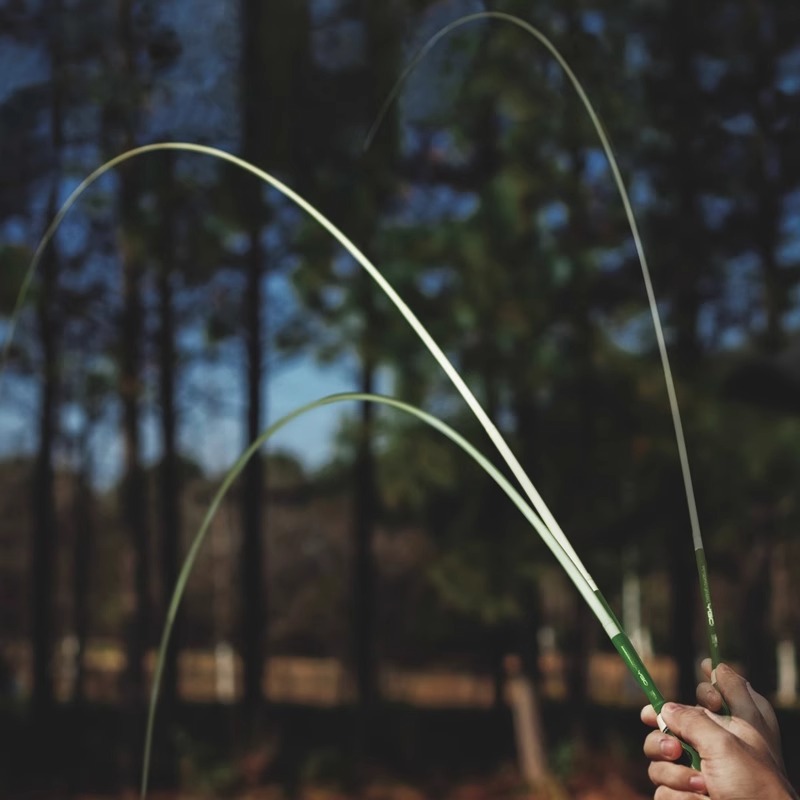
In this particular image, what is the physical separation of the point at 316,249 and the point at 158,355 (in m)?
1.60

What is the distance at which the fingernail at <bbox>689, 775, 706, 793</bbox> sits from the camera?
86cm

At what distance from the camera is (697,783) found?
0.87m

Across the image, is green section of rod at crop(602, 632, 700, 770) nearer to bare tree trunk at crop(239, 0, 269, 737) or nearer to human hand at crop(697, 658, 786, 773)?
human hand at crop(697, 658, 786, 773)

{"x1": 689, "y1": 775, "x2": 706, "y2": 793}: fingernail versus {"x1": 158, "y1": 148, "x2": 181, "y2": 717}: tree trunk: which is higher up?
{"x1": 158, "y1": 148, "x2": 181, "y2": 717}: tree trunk

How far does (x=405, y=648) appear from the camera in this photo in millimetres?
16422

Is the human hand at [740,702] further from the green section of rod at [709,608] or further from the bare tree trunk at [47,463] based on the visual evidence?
the bare tree trunk at [47,463]

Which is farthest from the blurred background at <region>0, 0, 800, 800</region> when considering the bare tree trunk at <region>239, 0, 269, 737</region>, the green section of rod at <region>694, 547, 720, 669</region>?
the green section of rod at <region>694, 547, 720, 669</region>

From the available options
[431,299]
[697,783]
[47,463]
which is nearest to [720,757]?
[697,783]

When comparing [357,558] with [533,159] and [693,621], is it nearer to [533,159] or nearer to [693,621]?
[693,621]

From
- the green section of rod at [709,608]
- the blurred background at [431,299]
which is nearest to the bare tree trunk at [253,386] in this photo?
the blurred background at [431,299]

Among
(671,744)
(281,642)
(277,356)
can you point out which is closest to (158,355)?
(277,356)

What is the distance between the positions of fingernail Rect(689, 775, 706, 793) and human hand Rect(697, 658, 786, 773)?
0.07 meters

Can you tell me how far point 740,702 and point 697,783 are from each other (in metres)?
0.08

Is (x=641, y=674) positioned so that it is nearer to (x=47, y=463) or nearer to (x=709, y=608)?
(x=709, y=608)
